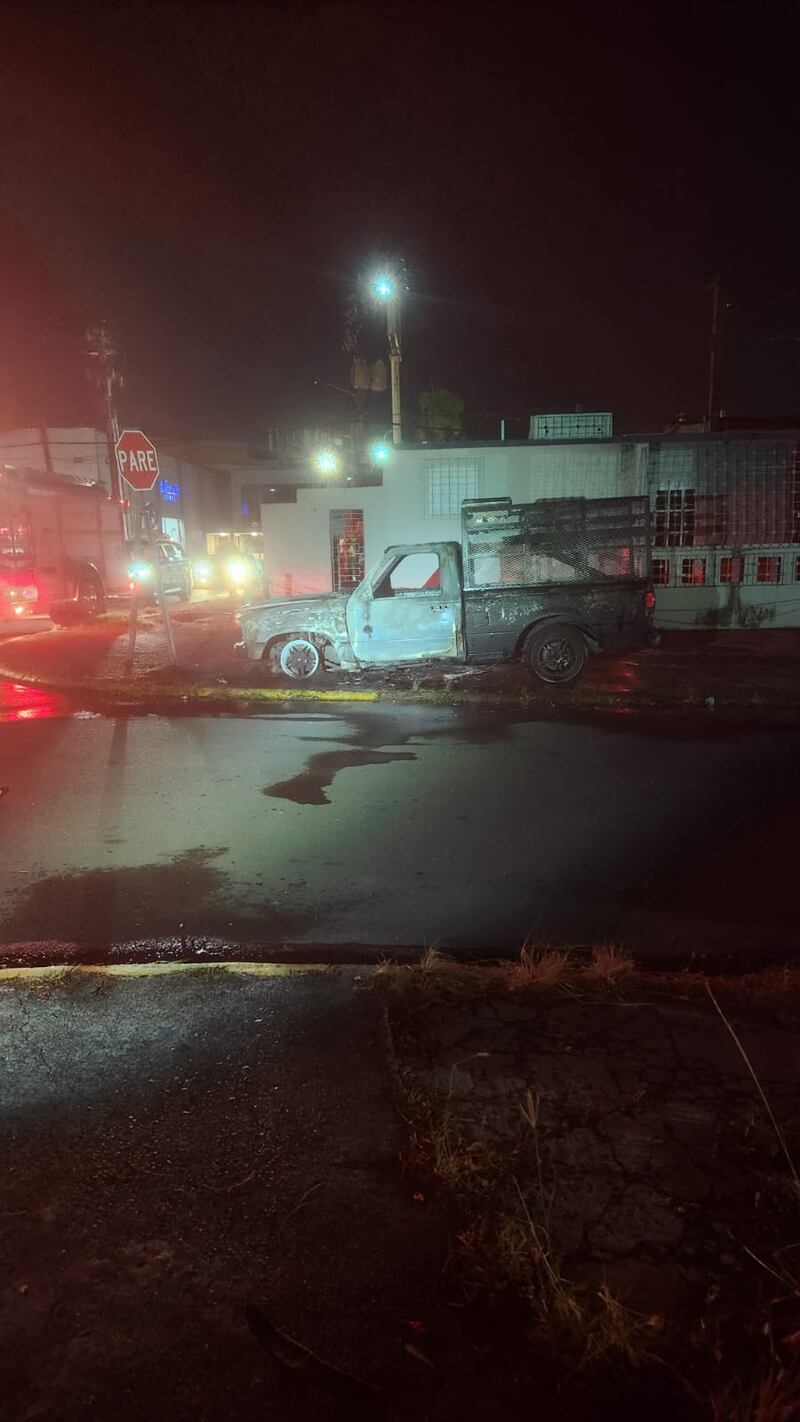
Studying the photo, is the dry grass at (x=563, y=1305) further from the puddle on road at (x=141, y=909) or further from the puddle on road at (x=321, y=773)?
the puddle on road at (x=321, y=773)

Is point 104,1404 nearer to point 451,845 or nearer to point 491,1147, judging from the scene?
point 491,1147

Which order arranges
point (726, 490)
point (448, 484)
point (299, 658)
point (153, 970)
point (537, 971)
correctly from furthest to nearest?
point (448, 484)
point (726, 490)
point (299, 658)
point (153, 970)
point (537, 971)

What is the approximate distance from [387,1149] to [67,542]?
19721 mm

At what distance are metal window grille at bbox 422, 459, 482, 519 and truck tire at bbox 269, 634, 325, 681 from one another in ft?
22.8

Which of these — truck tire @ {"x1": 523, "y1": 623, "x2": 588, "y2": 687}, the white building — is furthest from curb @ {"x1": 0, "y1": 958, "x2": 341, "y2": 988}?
the white building

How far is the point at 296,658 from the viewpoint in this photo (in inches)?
456

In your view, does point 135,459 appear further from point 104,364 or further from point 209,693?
point 104,364

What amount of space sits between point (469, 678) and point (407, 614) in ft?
4.89

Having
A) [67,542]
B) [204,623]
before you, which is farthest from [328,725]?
[67,542]

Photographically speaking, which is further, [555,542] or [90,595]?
[90,595]

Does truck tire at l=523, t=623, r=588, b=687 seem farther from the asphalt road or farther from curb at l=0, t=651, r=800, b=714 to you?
the asphalt road

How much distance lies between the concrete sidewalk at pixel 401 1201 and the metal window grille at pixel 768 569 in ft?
45.3

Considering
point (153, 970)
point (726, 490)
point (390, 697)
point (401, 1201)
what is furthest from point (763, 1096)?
point (726, 490)

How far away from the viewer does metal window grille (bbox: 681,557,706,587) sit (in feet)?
51.9
